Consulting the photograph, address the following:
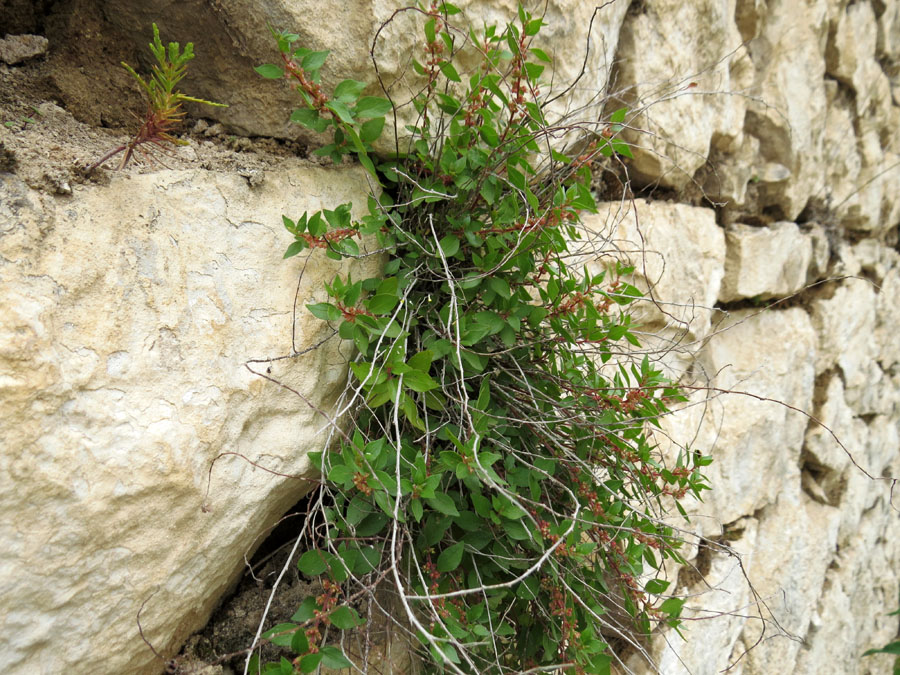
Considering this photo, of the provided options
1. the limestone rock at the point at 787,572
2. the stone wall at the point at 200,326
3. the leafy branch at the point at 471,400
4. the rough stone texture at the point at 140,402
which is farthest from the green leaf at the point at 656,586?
the limestone rock at the point at 787,572

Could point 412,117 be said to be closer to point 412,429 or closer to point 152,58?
point 152,58

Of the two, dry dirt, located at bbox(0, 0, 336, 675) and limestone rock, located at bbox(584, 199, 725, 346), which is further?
limestone rock, located at bbox(584, 199, 725, 346)

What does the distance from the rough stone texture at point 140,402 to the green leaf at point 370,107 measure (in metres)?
0.21

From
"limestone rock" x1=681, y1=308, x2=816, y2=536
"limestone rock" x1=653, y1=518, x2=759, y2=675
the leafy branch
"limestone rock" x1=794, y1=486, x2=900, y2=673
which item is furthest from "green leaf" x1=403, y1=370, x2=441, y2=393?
"limestone rock" x1=794, y1=486, x2=900, y2=673

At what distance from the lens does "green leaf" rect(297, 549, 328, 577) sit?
39.9 inches

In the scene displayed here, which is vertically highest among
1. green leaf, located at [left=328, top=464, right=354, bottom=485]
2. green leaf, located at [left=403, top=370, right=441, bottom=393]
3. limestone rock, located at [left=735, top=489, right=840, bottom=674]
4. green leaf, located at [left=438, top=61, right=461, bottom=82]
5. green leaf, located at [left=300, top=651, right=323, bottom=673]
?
green leaf, located at [left=438, top=61, right=461, bottom=82]

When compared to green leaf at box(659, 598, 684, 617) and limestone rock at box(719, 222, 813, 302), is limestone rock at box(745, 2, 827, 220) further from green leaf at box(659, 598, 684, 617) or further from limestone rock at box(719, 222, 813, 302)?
green leaf at box(659, 598, 684, 617)

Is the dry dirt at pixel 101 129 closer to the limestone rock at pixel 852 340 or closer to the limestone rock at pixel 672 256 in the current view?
the limestone rock at pixel 672 256

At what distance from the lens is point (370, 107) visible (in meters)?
1.10

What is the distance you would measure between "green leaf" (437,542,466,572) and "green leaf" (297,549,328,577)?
0.20 meters

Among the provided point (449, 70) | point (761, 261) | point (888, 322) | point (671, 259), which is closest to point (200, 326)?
point (449, 70)

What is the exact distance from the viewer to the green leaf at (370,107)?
3.59 ft

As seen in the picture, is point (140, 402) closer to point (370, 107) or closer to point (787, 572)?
point (370, 107)

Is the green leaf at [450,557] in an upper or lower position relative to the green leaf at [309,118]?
lower
